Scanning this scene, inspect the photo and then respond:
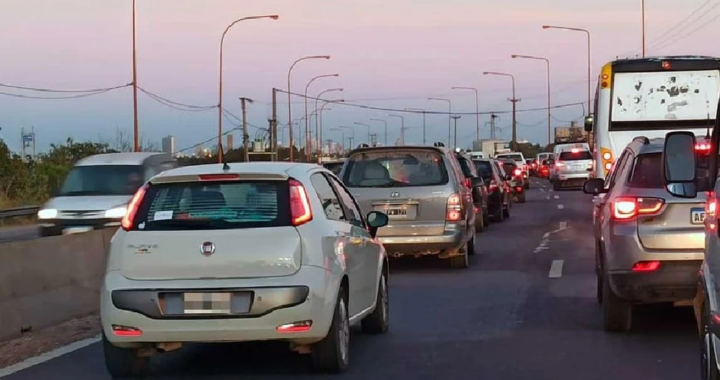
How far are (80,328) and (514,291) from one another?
5.19m

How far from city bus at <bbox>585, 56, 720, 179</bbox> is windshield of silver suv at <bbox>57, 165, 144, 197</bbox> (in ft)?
30.0

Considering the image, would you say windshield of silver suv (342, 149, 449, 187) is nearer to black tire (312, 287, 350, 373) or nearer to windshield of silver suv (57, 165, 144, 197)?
windshield of silver suv (57, 165, 144, 197)

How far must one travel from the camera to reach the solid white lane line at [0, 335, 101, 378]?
8.61 m

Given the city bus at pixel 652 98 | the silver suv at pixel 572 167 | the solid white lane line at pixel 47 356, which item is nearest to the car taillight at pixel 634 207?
the solid white lane line at pixel 47 356

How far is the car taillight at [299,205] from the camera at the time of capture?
26.1 ft

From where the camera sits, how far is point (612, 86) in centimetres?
2272

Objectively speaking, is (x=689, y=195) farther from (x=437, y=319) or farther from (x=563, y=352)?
(x=437, y=319)

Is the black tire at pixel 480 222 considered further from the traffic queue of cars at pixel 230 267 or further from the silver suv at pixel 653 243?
the traffic queue of cars at pixel 230 267

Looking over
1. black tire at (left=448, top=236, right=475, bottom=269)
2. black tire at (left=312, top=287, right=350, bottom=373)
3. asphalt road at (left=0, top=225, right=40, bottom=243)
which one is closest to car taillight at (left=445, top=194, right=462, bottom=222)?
black tire at (left=448, top=236, right=475, bottom=269)

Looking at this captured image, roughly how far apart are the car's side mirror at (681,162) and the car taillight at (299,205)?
2613 mm

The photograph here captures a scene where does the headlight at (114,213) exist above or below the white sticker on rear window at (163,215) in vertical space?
below

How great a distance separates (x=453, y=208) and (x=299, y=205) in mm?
7491

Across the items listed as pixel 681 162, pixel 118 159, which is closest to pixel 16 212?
pixel 118 159

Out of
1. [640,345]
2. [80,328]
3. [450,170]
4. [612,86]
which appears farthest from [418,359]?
[612,86]
